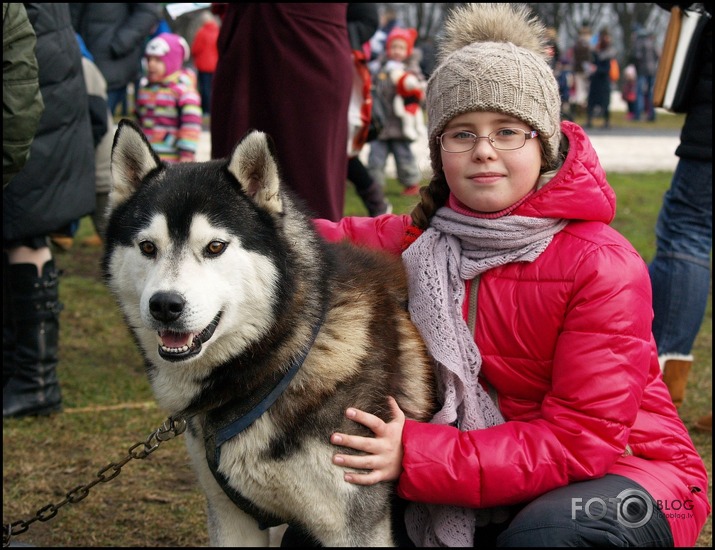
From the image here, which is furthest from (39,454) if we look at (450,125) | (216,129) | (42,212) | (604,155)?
(604,155)

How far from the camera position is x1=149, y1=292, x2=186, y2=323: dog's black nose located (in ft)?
6.55

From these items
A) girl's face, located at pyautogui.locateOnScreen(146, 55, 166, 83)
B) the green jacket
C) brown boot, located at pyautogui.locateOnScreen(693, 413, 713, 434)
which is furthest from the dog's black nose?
girl's face, located at pyautogui.locateOnScreen(146, 55, 166, 83)

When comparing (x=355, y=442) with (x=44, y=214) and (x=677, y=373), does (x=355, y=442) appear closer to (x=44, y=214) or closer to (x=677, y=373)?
(x=677, y=373)

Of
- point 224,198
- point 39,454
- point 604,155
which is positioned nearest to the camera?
point 224,198

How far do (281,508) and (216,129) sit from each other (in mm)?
2361

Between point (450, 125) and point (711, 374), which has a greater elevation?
point (450, 125)

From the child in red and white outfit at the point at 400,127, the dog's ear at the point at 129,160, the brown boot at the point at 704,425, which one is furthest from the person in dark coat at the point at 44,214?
the child in red and white outfit at the point at 400,127

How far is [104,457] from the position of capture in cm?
367

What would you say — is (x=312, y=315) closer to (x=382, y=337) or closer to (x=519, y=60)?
(x=382, y=337)

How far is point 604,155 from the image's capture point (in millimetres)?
13305

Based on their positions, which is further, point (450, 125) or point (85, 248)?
point (85, 248)

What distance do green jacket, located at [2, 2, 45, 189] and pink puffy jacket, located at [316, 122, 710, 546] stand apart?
6.52ft

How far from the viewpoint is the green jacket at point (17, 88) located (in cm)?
317

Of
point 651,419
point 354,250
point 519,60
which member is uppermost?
point 519,60
